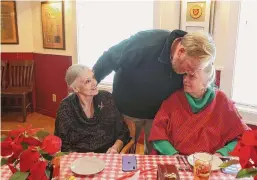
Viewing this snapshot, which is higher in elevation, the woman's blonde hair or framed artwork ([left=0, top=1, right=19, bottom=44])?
framed artwork ([left=0, top=1, right=19, bottom=44])

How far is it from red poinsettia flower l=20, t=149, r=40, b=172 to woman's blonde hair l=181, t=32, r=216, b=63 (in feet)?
3.49

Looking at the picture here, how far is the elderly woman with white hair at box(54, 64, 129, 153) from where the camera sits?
1.93 metres

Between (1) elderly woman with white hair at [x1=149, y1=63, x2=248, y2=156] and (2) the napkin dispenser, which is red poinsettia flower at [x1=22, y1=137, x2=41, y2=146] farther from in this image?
(1) elderly woman with white hair at [x1=149, y1=63, x2=248, y2=156]

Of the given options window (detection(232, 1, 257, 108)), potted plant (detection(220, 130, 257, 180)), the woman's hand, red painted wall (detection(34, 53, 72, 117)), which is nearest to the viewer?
potted plant (detection(220, 130, 257, 180))

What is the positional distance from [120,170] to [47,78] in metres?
3.49

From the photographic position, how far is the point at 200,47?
1613mm

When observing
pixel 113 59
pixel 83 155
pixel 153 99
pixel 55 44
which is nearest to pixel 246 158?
pixel 83 155

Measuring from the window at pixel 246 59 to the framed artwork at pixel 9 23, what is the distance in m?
3.52

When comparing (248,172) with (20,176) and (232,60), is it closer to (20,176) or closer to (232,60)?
(20,176)

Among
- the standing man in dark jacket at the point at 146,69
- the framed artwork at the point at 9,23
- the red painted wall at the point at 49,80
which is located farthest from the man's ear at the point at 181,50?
the framed artwork at the point at 9,23

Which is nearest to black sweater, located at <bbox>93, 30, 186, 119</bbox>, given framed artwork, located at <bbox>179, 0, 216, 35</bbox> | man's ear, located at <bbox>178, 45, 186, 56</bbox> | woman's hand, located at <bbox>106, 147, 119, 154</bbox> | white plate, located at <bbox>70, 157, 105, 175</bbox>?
man's ear, located at <bbox>178, 45, 186, 56</bbox>

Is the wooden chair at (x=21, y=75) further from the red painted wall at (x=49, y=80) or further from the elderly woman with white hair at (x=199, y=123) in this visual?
the elderly woman with white hair at (x=199, y=123)

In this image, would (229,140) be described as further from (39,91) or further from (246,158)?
(39,91)

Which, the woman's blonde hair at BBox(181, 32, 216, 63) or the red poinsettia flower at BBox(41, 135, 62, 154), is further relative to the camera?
the woman's blonde hair at BBox(181, 32, 216, 63)
